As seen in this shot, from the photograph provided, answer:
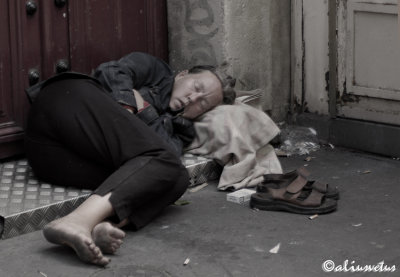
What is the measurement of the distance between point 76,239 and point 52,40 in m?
→ 1.82

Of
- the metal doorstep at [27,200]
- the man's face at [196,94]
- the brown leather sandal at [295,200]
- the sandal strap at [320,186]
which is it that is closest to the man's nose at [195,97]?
the man's face at [196,94]

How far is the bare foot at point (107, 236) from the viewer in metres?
4.15

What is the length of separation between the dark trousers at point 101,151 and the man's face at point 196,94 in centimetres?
76

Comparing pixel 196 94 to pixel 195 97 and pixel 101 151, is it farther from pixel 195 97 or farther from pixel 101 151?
pixel 101 151

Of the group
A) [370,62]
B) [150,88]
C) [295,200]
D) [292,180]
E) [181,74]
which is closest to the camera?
[295,200]

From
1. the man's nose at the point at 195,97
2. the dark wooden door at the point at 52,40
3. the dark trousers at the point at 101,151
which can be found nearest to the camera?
the dark trousers at the point at 101,151

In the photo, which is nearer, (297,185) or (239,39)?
(297,185)

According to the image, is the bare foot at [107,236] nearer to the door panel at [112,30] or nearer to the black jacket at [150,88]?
the black jacket at [150,88]

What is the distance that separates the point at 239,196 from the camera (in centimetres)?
512

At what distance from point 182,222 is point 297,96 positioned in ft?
6.84

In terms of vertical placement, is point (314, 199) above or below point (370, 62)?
below

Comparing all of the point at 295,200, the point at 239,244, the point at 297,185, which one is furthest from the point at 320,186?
the point at 239,244

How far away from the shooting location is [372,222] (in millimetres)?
4770

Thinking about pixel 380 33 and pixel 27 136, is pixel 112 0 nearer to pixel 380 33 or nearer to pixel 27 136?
pixel 27 136
